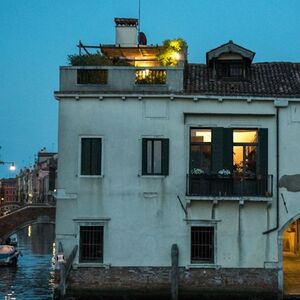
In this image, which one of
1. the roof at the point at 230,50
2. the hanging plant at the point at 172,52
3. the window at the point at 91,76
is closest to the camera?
the window at the point at 91,76

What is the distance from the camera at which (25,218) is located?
3991 cm

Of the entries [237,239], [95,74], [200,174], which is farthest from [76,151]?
[237,239]

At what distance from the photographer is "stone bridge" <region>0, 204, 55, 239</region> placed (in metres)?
39.7

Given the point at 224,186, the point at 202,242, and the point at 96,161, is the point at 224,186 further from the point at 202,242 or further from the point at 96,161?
the point at 96,161

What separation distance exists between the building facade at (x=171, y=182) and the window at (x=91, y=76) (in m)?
0.17

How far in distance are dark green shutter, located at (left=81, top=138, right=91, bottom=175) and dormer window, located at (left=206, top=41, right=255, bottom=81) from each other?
5.15 metres

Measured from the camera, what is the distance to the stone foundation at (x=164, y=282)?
22.0 metres

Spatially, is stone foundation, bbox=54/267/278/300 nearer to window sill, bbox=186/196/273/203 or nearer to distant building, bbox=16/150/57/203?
window sill, bbox=186/196/273/203

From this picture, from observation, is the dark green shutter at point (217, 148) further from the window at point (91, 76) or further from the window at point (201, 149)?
the window at point (91, 76)

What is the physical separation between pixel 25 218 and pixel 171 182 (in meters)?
19.6

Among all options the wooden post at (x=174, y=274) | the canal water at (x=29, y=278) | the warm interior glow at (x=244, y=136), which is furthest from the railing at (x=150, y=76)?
the canal water at (x=29, y=278)

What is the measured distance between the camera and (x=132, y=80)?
2261 cm

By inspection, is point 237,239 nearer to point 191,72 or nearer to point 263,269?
point 263,269

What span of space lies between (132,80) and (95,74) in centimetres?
130
